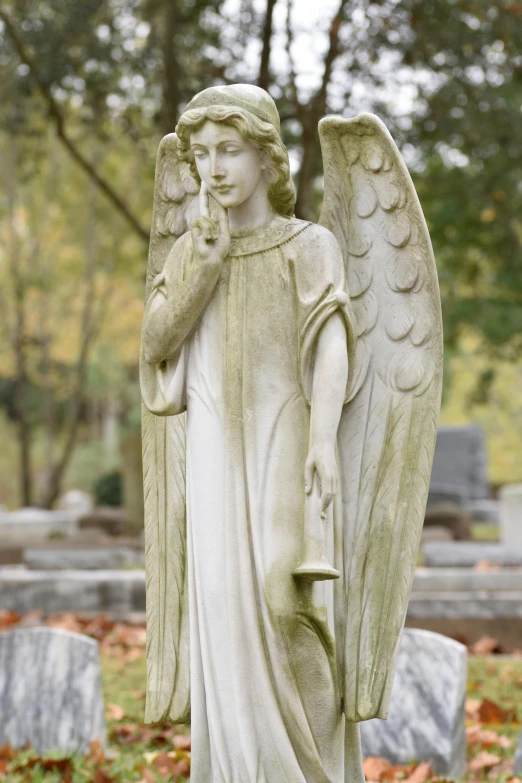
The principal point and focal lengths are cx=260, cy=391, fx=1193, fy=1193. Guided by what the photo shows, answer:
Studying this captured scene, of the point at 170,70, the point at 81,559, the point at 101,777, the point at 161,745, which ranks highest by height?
the point at 170,70

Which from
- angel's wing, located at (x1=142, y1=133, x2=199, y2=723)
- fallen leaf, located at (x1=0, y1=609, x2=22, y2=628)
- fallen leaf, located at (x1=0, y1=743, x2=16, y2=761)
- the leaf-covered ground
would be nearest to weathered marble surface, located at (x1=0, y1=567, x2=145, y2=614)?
fallen leaf, located at (x1=0, y1=609, x2=22, y2=628)

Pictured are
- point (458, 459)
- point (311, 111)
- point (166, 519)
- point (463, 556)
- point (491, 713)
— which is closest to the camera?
point (166, 519)

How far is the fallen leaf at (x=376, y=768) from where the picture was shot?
4902 millimetres

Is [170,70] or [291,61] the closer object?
[291,61]

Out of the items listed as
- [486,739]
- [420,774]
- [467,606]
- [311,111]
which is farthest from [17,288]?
[420,774]

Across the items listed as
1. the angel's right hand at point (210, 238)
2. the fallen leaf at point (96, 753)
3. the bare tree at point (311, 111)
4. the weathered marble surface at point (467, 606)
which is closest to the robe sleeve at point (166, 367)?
the angel's right hand at point (210, 238)

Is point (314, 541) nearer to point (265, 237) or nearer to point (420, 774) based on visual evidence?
point (265, 237)

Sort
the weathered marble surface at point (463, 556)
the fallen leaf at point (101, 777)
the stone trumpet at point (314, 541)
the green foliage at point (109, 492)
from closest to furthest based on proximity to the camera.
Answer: the stone trumpet at point (314, 541)
the fallen leaf at point (101, 777)
the weathered marble surface at point (463, 556)
the green foliage at point (109, 492)

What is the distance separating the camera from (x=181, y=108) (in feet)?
43.0

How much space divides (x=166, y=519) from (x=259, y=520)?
47cm

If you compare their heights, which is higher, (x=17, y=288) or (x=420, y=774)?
(x=17, y=288)

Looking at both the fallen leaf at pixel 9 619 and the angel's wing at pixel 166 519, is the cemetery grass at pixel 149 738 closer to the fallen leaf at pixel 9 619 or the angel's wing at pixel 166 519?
the angel's wing at pixel 166 519

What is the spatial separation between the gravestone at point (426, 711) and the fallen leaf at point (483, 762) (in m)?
0.05

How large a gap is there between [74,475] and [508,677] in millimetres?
29995
